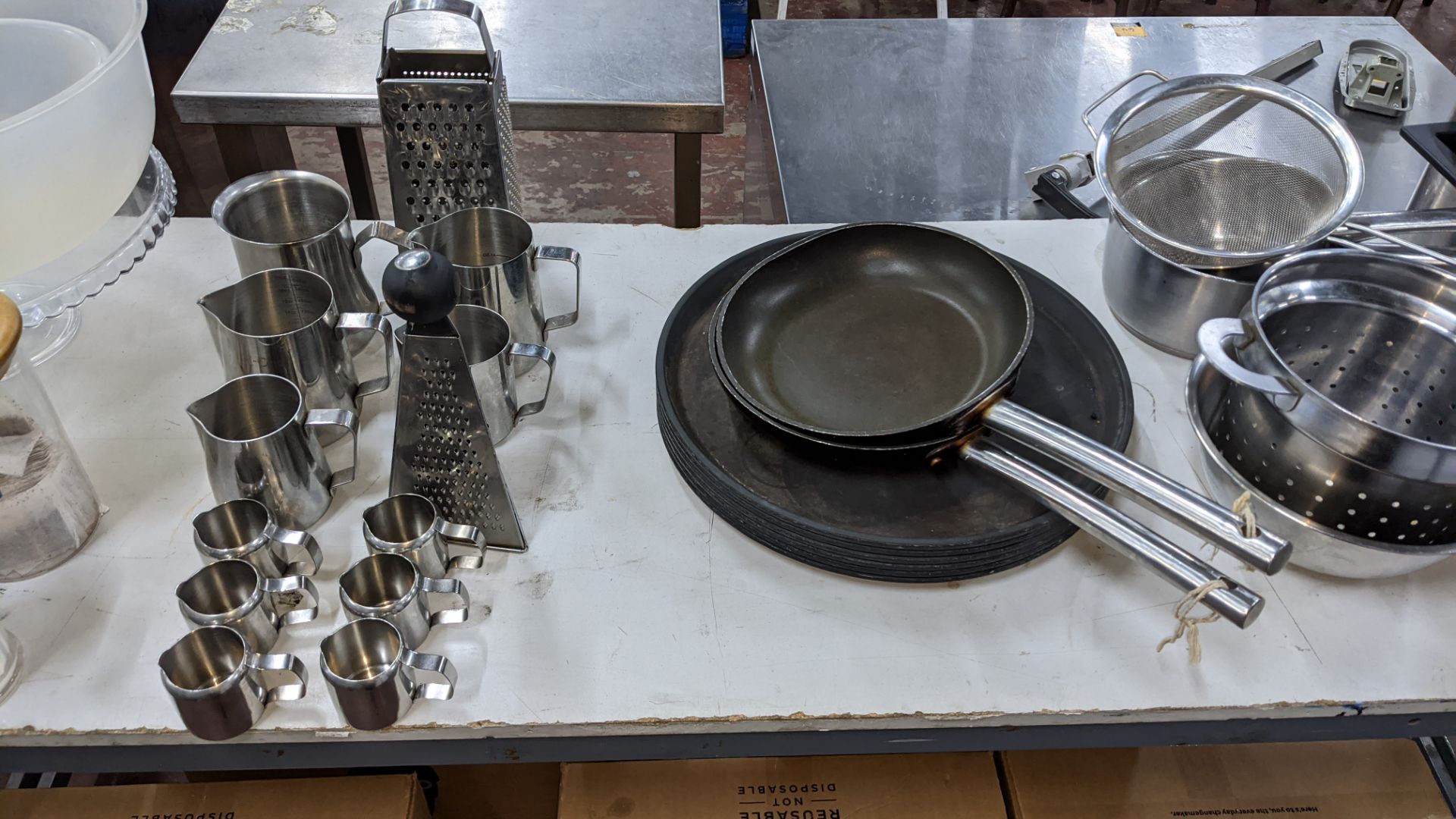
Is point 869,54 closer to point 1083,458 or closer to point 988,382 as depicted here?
point 988,382

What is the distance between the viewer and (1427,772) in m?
1.19

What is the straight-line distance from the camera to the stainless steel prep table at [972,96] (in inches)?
69.1

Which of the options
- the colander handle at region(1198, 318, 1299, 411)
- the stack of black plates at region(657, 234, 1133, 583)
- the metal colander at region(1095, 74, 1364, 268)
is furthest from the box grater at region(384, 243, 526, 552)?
the metal colander at region(1095, 74, 1364, 268)

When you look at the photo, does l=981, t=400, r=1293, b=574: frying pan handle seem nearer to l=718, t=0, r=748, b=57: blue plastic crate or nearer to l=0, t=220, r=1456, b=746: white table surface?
l=0, t=220, r=1456, b=746: white table surface

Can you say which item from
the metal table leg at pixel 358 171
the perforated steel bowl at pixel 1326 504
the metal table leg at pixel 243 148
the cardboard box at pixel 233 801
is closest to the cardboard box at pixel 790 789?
the cardboard box at pixel 233 801

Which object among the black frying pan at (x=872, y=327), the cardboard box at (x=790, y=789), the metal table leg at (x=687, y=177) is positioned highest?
the black frying pan at (x=872, y=327)

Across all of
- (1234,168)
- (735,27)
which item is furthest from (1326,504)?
(735,27)

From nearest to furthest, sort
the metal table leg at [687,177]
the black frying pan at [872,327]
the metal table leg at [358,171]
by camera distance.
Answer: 1. the black frying pan at [872,327]
2. the metal table leg at [687,177]
3. the metal table leg at [358,171]

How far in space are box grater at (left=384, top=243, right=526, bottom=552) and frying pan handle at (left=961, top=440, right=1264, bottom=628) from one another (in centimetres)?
45

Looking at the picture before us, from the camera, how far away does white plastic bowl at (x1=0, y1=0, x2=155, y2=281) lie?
0.83 meters

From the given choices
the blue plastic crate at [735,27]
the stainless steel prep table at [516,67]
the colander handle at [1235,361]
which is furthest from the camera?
the blue plastic crate at [735,27]

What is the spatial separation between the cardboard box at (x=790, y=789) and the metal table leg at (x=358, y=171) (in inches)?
56.2

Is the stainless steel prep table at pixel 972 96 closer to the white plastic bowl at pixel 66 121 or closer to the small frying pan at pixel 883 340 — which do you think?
the small frying pan at pixel 883 340

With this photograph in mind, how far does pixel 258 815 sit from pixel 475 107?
79 cm
